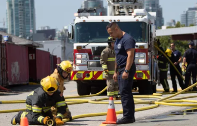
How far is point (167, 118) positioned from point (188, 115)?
0.60 m

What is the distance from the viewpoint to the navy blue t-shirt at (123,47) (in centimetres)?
919

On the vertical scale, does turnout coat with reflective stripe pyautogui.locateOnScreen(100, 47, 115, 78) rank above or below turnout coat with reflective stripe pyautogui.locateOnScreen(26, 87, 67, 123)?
above

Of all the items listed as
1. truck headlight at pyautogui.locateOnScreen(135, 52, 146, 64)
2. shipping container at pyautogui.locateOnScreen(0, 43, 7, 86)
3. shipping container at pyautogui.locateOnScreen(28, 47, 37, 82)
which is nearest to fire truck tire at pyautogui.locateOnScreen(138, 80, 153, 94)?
truck headlight at pyautogui.locateOnScreen(135, 52, 146, 64)

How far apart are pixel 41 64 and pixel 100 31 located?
19953 mm

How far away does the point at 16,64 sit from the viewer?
27438mm

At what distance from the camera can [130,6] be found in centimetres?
1838

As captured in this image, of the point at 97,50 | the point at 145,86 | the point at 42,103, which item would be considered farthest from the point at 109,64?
the point at 42,103

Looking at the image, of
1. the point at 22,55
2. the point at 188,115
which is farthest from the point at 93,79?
the point at 22,55

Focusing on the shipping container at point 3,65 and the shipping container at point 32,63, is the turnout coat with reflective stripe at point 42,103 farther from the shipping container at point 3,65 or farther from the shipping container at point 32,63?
the shipping container at point 32,63

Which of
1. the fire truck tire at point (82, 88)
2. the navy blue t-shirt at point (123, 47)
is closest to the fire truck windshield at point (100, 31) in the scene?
the fire truck tire at point (82, 88)

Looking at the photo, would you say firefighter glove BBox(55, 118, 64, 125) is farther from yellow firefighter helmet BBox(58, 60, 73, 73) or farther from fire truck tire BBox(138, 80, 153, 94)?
fire truck tire BBox(138, 80, 153, 94)

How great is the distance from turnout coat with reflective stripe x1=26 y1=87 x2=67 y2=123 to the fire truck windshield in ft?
23.6

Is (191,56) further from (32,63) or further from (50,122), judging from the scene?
(32,63)

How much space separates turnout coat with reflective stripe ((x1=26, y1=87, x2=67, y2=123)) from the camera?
845 cm
